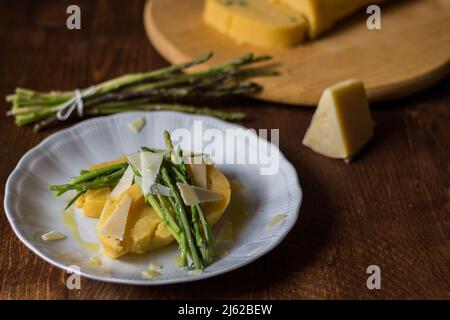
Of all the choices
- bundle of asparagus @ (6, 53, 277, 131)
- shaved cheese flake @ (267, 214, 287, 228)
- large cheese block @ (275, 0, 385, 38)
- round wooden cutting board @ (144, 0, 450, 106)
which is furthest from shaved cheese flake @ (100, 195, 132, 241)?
large cheese block @ (275, 0, 385, 38)

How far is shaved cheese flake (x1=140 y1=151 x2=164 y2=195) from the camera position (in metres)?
1.98

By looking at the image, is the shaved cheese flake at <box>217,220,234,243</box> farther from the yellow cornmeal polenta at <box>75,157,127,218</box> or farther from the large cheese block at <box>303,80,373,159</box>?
the large cheese block at <box>303,80,373,159</box>

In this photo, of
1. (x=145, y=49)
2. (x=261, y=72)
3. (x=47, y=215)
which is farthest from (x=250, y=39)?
(x=47, y=215)

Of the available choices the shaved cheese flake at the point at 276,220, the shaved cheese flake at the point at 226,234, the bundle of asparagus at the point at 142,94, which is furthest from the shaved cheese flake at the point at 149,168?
the bundle of asparagus at the point at 142,94

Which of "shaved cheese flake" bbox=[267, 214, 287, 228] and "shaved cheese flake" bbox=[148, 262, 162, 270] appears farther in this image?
"shaved cheese flake" bbox=[267, 214, 287, 228]

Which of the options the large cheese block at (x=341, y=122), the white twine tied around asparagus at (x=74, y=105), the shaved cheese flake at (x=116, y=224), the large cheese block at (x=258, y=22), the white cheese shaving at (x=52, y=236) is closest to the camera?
the shaved cheese flake at (x=116, y=224)

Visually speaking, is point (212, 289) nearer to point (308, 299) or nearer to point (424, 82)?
point (308, 299)

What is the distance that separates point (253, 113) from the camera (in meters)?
2.73

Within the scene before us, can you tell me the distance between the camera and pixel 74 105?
2650 mm

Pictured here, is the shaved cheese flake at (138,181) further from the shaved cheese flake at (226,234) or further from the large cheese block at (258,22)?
the large cheese block at (258,22)

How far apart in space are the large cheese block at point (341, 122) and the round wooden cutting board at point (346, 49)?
0.24 metres

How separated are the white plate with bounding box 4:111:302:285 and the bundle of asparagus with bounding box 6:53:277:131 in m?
0.20

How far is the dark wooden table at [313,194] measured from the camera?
196 centimetres

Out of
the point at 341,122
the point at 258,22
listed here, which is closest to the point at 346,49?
the point at 258,22
